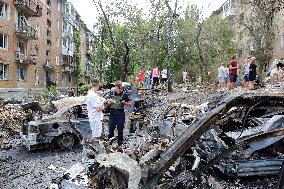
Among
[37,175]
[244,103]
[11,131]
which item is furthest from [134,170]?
[11,131]

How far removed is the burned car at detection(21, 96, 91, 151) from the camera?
37.4ft

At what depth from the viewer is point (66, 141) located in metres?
11.8

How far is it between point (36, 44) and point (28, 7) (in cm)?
765

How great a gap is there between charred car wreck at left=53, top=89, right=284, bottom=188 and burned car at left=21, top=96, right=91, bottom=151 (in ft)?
21.0

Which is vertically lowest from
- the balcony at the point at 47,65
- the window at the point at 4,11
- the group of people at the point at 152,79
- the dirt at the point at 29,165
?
the dirt at the point at 29,165

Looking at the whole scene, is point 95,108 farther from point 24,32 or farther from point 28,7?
point 28,7

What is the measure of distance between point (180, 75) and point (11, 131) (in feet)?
83.7

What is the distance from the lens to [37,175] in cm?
847

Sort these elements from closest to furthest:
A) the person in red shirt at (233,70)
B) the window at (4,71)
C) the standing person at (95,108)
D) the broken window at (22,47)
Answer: the standing person at (95,108) → the person in red shirt at (233,70) → the window at (4,71) → the broken window at (22,47)

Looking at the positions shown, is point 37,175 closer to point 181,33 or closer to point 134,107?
point 134,107

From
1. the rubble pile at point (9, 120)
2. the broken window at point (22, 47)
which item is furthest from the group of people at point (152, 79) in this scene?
the broken window at point (22, 47)

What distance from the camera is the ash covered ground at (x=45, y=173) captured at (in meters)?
4.43

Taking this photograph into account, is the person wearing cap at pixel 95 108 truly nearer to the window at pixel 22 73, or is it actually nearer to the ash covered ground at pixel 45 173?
the ash covered ground at pixel 45 173

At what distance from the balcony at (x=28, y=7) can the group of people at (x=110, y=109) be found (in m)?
25.0
